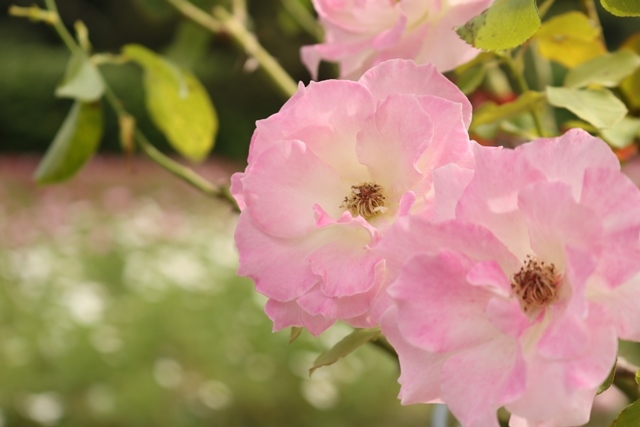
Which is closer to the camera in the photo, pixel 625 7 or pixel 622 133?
pixel 625 7

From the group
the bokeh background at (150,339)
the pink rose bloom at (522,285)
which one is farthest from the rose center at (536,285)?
the bokeh background at (150,339)

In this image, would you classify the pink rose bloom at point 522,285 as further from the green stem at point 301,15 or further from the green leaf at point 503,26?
the green stem at point 301,15

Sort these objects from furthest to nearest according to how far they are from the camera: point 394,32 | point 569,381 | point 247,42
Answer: point 247,42 → point 394,32 → point 569,381

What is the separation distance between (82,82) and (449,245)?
0.38 m

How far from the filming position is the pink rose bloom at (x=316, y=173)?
31 centimetres

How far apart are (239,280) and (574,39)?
2723 millimetres

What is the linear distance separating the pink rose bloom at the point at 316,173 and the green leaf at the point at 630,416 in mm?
105

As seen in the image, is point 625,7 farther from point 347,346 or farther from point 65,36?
point 65,36

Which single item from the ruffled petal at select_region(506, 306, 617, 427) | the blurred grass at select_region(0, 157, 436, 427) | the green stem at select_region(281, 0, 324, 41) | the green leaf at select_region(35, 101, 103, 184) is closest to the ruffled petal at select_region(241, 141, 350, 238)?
the ruffled petal at select_region(506, 306, 617, 427)

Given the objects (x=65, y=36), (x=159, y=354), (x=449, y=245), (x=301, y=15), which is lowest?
(x=159, y=354)

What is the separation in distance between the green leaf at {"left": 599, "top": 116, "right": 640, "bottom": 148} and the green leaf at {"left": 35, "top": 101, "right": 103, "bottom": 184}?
364mm

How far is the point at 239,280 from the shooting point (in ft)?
10.5

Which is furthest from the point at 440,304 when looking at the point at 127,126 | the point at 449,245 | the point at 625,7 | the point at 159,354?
the point at 159,354

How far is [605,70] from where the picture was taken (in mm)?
453
